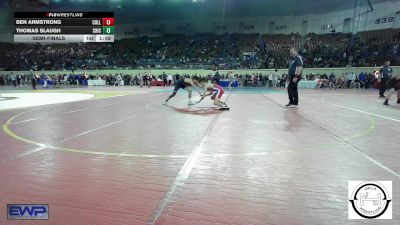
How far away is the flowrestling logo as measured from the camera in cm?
265

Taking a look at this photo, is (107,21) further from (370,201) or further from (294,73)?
(370,201)

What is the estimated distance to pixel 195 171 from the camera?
3.80 meters

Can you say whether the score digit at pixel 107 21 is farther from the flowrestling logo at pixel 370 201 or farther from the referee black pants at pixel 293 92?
the flowrestling logo at pixel 370 201

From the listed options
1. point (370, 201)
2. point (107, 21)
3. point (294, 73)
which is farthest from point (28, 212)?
point (107, 21)

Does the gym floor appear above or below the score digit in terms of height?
below

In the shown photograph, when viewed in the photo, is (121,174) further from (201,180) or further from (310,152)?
(310,152)

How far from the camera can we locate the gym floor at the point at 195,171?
107 inches

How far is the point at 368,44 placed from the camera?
3120cm

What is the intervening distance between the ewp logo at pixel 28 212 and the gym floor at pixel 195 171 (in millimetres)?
58
